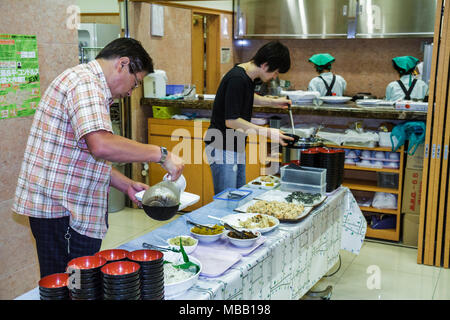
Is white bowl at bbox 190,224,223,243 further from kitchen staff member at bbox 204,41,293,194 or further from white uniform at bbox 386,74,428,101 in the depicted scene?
white uniform at bbox 386,74,428,101

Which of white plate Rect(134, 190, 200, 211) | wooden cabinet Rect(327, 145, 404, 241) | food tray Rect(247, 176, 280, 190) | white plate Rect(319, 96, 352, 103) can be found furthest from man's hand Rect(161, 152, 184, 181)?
white plate Rect(319, 96, 352, 103)

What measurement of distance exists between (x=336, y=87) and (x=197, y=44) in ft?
6.98

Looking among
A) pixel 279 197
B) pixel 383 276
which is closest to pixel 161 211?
pixel 279 197

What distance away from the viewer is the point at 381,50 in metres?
7.16

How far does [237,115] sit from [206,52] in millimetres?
4387

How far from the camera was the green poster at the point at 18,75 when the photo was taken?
2885 millimetres

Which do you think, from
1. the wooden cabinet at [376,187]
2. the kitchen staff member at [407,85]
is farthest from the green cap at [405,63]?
the wooden cabinet at [376,187]

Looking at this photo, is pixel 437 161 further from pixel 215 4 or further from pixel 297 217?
pixel 215 4

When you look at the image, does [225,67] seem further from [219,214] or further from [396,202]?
[219,214]

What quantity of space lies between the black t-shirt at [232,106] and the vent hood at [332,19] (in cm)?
412

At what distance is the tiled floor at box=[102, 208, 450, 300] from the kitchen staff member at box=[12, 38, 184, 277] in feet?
6.41

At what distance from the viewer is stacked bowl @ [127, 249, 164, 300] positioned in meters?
1.50

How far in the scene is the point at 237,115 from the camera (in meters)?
3.17
